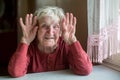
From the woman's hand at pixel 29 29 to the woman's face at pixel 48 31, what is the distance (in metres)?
0.04

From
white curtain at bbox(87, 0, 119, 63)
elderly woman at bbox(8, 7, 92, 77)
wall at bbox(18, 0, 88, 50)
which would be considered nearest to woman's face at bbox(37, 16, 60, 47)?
elderly woman at bbox(8, 7, 92, 77)

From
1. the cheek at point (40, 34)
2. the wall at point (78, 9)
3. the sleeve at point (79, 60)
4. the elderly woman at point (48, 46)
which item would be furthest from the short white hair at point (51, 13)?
the wall at point (78, 9)

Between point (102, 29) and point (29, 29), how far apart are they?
496 millimetres

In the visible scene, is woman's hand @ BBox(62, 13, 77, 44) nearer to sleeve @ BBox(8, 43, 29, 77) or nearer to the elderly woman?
the elderly woman

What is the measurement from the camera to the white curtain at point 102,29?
157 centimetres

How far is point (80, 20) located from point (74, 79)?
2.01ft

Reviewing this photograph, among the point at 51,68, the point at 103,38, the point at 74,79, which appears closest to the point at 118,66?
the point at 103,38

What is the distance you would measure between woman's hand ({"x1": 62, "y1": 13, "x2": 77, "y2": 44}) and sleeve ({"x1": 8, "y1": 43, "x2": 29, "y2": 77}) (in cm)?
25

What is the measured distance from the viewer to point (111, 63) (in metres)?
1.62

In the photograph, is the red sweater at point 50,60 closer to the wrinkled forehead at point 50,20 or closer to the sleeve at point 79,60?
the sleeve at point 79,60

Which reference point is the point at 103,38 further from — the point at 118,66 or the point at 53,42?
the point at 53,42

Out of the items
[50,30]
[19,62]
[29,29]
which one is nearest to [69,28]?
[50,30]

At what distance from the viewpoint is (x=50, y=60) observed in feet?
5.04

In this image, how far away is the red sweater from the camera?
141 cm
